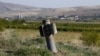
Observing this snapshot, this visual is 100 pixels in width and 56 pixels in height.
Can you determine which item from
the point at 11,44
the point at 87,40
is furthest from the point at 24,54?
the point at 87,40

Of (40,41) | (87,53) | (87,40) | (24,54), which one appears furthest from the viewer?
(87,40)

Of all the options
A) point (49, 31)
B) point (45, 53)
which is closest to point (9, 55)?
point (45, 53)

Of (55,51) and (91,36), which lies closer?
(55,51)

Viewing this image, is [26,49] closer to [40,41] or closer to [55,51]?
[55,51]

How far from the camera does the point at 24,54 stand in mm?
Result: 14203

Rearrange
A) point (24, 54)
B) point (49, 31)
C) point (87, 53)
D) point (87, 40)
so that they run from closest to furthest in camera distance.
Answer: point (24, 54) → point (49, 31) → point (87, 53) → point (87, 40)

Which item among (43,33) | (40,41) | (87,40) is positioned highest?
(43,33)

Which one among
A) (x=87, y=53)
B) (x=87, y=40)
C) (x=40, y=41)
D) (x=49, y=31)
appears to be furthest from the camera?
(x=87, y=40)

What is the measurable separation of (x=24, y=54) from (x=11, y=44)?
4.47 meters

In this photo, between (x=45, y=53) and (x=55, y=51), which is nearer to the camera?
(x=45, y=53)

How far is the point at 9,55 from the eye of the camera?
14367mm

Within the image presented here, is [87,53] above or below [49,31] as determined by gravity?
below

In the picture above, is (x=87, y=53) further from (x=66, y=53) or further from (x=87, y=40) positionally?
(x=87, y=40)

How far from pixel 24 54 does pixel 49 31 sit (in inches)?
110
